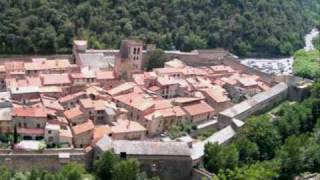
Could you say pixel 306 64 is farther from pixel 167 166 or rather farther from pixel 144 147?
pixel 144 147

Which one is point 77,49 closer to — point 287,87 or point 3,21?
point 3,21

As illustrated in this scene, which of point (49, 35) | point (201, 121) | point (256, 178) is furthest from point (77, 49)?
point (256, 178)

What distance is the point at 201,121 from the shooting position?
1241 inches

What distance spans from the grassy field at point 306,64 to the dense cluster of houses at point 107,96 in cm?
368

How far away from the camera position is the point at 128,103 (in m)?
30.2

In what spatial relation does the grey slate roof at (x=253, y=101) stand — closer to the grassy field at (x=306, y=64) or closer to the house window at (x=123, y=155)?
the grassy field at (x=306, y=64)

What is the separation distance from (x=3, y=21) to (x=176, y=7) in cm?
1303

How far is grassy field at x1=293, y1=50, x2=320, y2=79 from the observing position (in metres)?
39.8

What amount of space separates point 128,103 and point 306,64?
16086 mm

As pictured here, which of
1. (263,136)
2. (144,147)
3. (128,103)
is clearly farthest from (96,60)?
(263,136)

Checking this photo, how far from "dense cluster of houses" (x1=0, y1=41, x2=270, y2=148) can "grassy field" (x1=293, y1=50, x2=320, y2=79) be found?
3.68m

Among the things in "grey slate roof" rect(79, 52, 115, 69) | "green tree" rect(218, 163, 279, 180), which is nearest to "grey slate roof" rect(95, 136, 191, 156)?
"green tree" rect(218, 163, 279, 180)

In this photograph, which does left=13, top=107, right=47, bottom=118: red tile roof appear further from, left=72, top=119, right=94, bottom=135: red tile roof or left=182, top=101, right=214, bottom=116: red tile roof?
left=182, top=101, right=214, bottom=116: red tile roof

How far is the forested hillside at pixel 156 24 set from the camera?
125 ft
